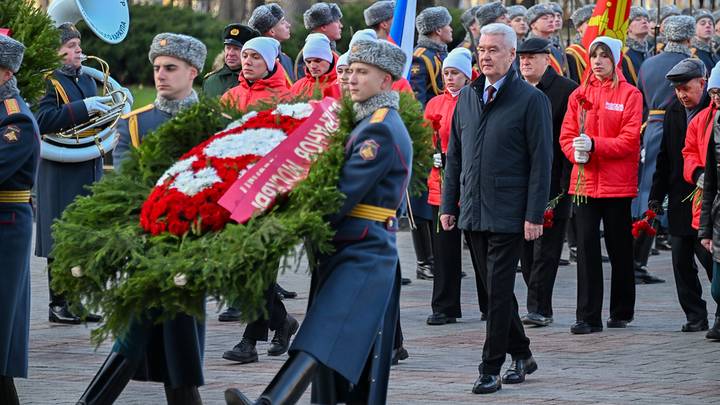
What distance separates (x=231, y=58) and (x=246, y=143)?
5.50 metres

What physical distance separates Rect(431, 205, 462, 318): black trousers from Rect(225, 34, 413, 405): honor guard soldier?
4247mm

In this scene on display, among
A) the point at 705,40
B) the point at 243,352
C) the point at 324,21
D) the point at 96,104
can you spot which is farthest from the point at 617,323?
the point at 705,40

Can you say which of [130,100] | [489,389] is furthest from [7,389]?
[130,100]

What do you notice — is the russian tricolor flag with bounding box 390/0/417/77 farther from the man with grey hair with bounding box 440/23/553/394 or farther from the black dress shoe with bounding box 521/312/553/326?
the black dress shoe with bounding box 521/312/553/326

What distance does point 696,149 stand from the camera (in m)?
10.1

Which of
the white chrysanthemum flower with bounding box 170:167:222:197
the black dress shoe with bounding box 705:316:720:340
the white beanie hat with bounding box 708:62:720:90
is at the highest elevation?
the white beanie hat with bounding box 708:62:720:90

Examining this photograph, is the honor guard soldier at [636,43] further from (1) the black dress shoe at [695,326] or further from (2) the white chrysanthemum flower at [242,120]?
(2) the white chrysanthemum flower at [242,120]

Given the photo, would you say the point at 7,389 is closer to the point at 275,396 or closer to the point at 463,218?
the point at 275,396

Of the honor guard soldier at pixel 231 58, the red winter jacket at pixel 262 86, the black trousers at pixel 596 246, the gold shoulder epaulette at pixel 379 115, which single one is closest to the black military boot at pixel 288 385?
the gold shoulder epaulette at pixel 379 115

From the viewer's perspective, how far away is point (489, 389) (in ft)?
27.1

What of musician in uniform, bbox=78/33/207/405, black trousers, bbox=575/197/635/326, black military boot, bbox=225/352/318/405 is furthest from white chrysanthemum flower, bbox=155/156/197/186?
black trousers, bbox=575/197/635/326

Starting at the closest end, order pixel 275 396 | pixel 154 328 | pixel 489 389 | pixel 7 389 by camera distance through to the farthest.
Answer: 1. pixel 275 396
2. pixel 154 328
3. pixel 7 389
4. pixel 489 389

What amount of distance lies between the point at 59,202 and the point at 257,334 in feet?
8.93

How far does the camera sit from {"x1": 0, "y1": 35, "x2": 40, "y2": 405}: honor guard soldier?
7.36 metres
